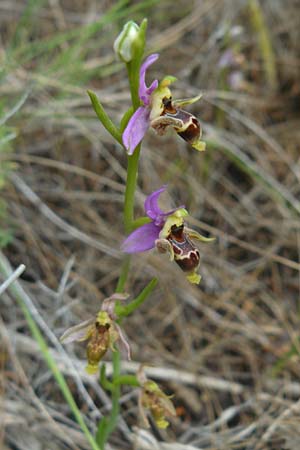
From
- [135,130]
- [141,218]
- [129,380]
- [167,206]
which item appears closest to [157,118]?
[135,130]

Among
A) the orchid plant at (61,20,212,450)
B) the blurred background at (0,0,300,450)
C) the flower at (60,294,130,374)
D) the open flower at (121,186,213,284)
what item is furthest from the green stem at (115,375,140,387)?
the open flower at (121,186,213,284)

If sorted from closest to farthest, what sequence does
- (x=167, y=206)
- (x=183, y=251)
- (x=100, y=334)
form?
(x=183, y=251), (x=100, y=334), (x=167, y=206)

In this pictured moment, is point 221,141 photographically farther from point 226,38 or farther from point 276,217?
point 226,38

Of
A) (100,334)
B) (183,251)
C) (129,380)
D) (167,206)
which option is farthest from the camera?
(167,206)

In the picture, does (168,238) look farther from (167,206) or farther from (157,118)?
(167,206)

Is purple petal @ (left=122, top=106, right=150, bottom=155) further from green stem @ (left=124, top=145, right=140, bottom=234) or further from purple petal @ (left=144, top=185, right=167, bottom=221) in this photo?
purple petal @ (left=144, top=185, right=167, bottom=221)

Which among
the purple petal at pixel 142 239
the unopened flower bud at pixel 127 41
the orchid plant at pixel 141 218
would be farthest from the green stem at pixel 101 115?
the purple petal at pixel 142 239

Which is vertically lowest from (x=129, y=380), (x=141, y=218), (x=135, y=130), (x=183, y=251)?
(x=129, y=380)
